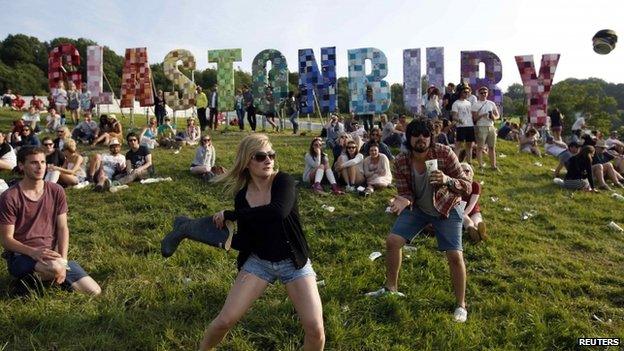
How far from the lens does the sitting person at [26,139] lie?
1144cm

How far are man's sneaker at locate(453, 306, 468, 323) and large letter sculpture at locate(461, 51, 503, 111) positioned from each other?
12431 mm

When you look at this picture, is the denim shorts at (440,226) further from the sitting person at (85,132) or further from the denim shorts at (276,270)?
the sitting person at (85,132)

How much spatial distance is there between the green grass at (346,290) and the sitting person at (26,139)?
16.3ft

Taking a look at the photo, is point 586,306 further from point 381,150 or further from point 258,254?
point 381,150

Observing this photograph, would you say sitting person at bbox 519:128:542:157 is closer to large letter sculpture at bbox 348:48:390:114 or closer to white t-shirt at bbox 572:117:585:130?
white t-shirt at bbox 572:117:585:130

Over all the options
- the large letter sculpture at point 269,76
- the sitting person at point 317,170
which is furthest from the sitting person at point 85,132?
the sitting person at point 317,170

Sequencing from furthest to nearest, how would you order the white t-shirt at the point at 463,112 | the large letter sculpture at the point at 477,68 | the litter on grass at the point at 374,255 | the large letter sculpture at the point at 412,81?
the large letter sculpture at the point at 412,81 → the large letter sculpture at the point at 477,68 → the white t-shirt at the point at 463,112 → the litter on grass at the point at 374,255

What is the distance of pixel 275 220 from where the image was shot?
2.92 meters

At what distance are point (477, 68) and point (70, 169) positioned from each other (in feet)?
41.7

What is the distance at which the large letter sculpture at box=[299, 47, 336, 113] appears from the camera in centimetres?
1577

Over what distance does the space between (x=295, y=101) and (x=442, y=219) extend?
44.4 feet

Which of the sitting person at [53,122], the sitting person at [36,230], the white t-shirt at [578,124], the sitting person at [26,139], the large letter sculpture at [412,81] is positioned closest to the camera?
the sitting person at [36,230]

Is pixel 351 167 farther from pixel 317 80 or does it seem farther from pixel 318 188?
pixel 317 80

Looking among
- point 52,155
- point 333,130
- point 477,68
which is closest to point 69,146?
point 52,155
